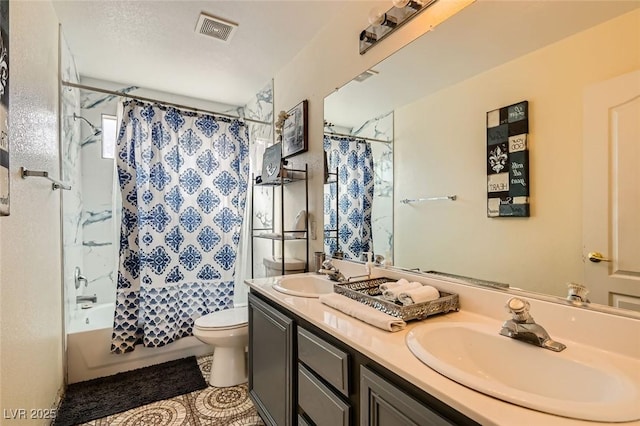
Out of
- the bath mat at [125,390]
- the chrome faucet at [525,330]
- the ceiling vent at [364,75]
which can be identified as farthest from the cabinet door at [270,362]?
the ceiling vent at [364,75]

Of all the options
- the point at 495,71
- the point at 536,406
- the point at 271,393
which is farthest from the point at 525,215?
the point at 271,393

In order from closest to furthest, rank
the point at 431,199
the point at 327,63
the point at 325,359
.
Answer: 1. the point at 325,359
2. the point at 431,199
3. the point at 327,63

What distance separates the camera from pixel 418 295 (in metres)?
1.10

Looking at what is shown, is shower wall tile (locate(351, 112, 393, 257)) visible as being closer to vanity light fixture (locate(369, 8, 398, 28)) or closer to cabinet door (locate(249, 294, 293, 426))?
vanity light fixture (locate(369, 8, 398, 28))

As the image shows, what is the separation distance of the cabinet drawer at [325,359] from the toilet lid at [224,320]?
1063mm

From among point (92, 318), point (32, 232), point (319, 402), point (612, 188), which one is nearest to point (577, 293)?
point (612, 188)

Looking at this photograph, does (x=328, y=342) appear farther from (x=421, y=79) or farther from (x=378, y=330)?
(x=421, y=79)

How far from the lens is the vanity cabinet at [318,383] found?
0.75 m

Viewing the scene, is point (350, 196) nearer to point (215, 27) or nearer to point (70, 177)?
point (215, 27)

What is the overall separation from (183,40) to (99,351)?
7.83ft

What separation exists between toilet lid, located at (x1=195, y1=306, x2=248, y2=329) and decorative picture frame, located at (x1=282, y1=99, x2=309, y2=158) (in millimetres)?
1296

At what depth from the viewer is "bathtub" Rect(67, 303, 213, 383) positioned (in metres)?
2.22

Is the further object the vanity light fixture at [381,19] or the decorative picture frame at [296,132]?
the decorative picture frame at [296,132]

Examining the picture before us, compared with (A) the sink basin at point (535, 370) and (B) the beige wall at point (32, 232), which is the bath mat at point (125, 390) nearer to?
(B) the beige wall at point (32, 232)
